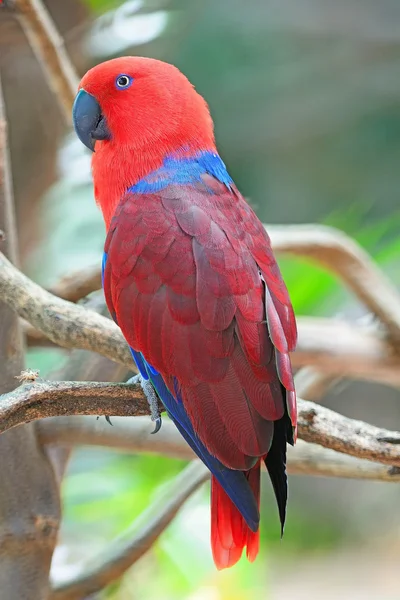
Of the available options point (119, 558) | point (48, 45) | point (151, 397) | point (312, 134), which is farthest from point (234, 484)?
point (312, 134)

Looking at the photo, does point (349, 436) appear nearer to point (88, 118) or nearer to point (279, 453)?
point (279, 453)

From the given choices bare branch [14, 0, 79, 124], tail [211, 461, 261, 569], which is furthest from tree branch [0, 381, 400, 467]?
bare branch [14, 0, 79, 124]

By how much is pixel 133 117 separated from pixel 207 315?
1.14ft

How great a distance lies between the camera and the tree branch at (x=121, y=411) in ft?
2.37

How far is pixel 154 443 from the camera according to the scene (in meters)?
1.07

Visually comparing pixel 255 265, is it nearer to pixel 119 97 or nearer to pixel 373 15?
pixel 119 97

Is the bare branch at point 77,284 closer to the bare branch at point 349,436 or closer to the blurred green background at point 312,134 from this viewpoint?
the bare branch at point 349,436

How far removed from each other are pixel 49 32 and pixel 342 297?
901 millimetres

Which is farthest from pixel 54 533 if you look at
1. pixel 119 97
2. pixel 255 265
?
pixel 119 97

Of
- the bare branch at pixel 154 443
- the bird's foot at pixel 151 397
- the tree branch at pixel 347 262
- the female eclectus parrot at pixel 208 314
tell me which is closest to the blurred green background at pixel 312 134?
the tree branch at pixel 347 262

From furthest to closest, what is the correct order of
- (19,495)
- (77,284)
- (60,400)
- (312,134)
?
(312,134), (77,284), (19,495), (60,400)

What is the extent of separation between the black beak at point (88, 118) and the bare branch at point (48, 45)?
0.34 meters

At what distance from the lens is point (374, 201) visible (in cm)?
313

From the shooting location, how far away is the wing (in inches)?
30.8
